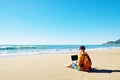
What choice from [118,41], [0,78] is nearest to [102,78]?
[0,78]

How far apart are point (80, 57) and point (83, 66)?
1.54 ft

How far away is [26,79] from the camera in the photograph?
6.96 m

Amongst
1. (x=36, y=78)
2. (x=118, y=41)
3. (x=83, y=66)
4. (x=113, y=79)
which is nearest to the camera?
(x=113, y=79)

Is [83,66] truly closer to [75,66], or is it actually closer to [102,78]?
[75,66]

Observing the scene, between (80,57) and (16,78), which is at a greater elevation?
(80,57)

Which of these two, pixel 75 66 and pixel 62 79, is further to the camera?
pixel 75 66

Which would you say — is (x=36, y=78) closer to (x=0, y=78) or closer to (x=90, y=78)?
(x=0, y=78)

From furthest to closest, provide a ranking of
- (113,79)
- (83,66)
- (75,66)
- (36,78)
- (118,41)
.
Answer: (118,41)
(75,66)
(83,66)
(36,78)
(113,79)

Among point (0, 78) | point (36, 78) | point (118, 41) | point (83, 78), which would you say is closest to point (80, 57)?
point (83, 78)

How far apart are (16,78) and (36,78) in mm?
814

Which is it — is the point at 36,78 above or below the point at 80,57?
below

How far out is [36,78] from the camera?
7.16 metres

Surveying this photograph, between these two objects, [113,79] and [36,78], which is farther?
[36,78]

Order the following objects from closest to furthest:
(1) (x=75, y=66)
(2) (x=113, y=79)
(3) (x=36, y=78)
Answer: (2) (x=113, y=79) < (3) (x=36, y=78) < (1) (x=75, y=66)
